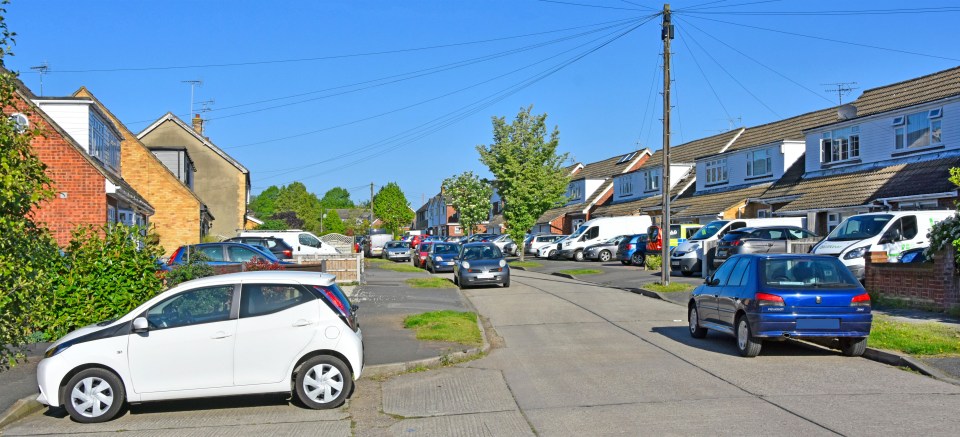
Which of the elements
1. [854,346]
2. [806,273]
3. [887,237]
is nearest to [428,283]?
[887,237]

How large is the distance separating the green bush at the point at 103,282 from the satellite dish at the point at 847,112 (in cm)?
3096

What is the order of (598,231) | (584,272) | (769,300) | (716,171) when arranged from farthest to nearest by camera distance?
(716,171) < (598,231) < (584,272) < (769,300)

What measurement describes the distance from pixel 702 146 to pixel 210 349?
47845mm

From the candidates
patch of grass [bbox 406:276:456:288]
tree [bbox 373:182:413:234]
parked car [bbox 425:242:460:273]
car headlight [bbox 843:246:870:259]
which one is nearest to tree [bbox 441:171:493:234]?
tree [bbox 373:182:413:234]

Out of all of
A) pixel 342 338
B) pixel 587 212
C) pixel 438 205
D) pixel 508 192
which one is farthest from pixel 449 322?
pixel 438 205

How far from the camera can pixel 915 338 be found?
12.5m

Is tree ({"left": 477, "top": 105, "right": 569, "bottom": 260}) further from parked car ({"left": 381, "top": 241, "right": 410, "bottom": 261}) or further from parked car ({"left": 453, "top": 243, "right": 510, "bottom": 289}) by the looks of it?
Result: parked car ({"left": 453, "top": 243, "right": 510, "bottom": 289})

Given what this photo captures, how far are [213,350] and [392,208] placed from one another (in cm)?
9128

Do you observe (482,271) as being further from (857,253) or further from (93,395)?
(93,395)

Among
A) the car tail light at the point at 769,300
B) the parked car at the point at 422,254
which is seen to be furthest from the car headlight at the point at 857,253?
the parked car at the point at 422,254

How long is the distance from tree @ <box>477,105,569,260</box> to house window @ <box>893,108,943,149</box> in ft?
61.8

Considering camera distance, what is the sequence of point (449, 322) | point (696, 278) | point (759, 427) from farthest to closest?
point (696, 278) < point (449, 322) < point (759, 427)

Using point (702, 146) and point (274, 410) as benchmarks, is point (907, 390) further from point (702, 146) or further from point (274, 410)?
point (702, 146)

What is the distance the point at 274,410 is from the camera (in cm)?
923
